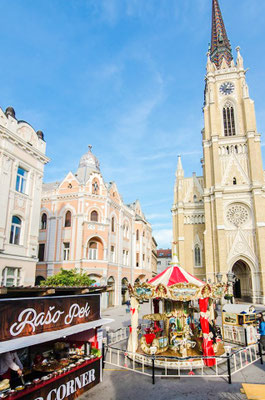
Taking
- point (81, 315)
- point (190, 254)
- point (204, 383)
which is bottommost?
point (204, 383)

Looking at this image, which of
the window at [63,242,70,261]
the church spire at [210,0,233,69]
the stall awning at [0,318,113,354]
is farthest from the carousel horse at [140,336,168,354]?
the church spire at [210,0,233,69]

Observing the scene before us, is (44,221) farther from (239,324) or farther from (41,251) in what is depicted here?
(239,324)

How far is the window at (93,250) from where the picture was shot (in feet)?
97.9

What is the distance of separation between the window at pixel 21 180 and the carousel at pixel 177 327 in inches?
454

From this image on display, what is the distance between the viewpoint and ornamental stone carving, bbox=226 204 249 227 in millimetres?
37844

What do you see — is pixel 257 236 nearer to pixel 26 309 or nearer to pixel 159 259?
pixel 26 309

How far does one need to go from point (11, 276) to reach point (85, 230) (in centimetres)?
1244

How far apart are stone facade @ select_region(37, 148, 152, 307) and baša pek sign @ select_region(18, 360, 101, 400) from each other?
1932cm

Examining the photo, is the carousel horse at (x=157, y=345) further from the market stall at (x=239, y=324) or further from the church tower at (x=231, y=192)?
the church tower at (x=231, y=192)

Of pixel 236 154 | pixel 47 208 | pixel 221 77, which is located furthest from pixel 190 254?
pixel 221 77

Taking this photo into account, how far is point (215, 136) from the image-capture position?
41250mm

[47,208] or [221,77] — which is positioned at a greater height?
[221,77]

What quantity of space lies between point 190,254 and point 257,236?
1032 centimetres

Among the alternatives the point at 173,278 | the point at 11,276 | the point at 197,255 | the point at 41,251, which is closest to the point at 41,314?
the point at 173,278
